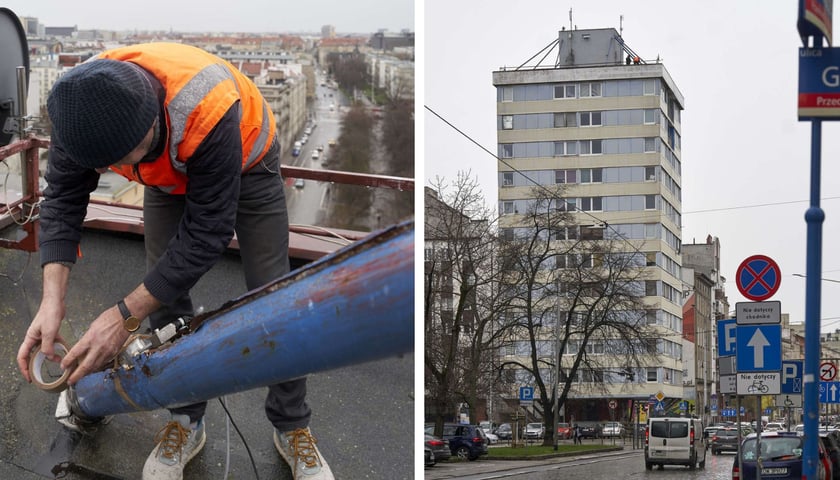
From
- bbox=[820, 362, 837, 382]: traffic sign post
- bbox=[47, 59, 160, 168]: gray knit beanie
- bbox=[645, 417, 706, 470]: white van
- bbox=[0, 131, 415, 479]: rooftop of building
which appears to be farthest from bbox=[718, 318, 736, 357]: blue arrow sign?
bbox=[820, 362, 837, 382]: traffic sign post

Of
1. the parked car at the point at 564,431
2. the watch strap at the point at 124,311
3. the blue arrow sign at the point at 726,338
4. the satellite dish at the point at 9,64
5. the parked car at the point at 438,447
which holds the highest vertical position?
the satellite dish at the point at 9,64

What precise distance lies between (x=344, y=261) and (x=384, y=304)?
0.10m

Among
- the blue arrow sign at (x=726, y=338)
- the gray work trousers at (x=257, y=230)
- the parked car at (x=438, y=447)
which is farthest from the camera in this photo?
the parked car at (x=438, y=447)

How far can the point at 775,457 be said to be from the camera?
680cm

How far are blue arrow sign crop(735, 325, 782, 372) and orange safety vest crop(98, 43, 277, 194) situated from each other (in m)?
4.17

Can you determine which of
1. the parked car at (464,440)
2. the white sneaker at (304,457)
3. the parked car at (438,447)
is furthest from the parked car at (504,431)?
the white sneaker at (304,457)

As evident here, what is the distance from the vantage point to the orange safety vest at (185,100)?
190 centimetres

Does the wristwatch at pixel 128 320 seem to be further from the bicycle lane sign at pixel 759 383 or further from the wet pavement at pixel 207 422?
the bicycle lane sign at pixel 759 383

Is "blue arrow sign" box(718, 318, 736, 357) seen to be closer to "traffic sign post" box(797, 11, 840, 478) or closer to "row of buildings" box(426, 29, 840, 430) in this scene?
"row of buildings" box(426, 29, 840, 430)

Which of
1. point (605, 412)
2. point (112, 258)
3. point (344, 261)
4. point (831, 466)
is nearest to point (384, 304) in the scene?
point (344, 261)

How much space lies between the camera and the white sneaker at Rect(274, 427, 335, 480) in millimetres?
2486

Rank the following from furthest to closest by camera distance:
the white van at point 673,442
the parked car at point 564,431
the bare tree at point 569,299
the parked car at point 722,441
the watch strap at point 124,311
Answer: the parked car at point 722,441, the parked car at point 564,431, the white van at point 673,442, the bare tree at point 569,299, the watch strap at point 124,311

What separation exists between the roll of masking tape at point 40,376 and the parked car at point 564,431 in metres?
9.26

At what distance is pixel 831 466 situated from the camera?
6.90 meters
